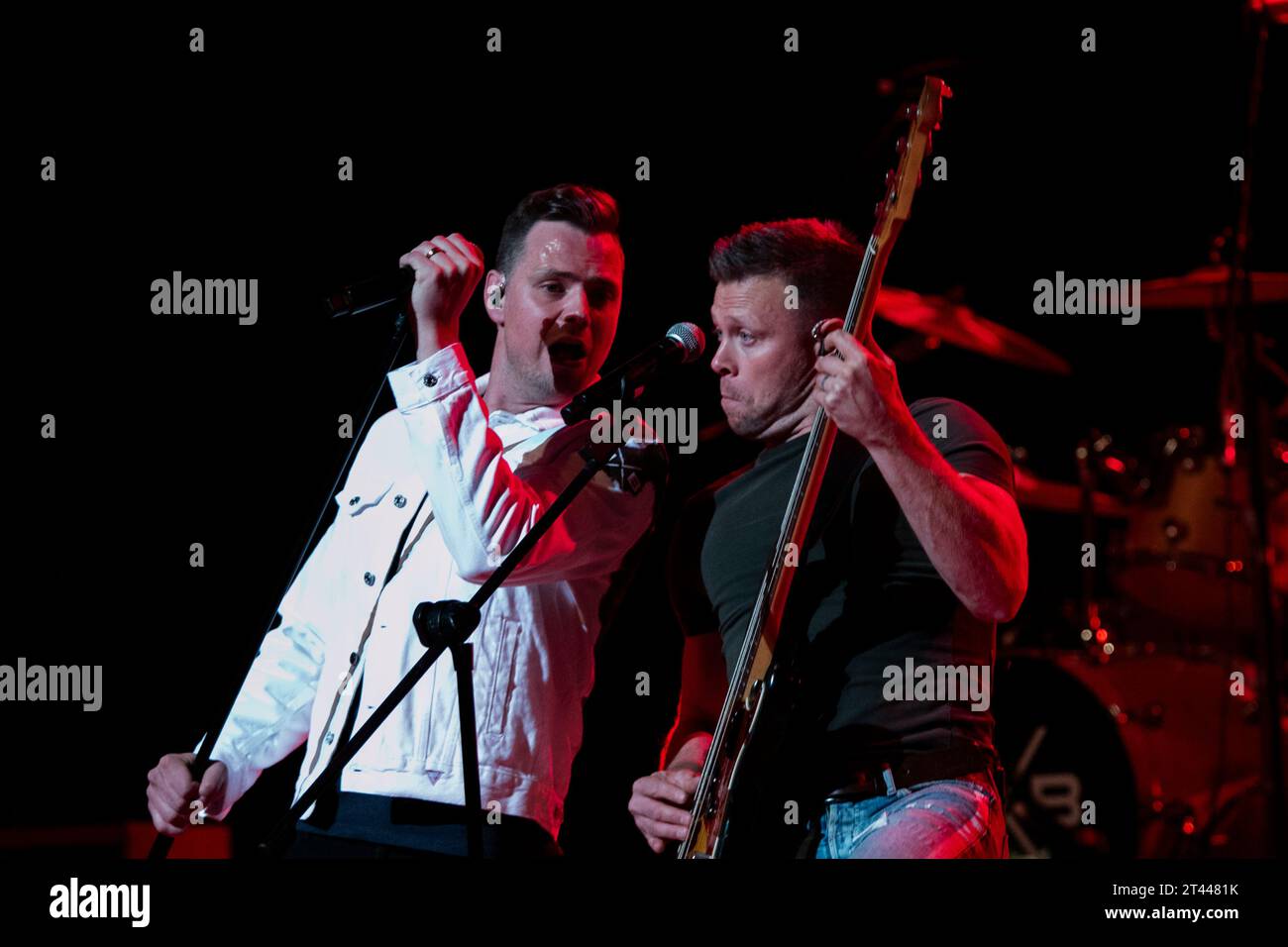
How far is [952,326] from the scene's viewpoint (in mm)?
4598

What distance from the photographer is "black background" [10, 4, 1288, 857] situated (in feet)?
12.6

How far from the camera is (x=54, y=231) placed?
3.84 m

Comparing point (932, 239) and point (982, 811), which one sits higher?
point (932, 239)

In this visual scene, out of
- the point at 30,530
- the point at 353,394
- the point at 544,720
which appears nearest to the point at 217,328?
the point at 353,394

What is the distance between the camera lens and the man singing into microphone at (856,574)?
2012 mm

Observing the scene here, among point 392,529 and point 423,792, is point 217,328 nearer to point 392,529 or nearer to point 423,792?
point 392,529

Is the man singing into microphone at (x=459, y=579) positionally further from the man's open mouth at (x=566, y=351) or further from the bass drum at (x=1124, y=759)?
the bass drum at (x=1124, y=759)

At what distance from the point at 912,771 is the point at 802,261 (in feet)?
3.10

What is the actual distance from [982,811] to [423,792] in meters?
0.93

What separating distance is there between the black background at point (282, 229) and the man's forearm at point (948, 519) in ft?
6.00

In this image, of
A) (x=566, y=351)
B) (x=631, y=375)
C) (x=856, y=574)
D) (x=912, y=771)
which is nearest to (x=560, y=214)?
(x=566, y=351)

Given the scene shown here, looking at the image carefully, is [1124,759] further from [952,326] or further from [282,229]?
[282,229]

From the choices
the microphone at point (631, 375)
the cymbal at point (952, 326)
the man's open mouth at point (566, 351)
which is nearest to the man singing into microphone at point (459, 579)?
the man's open mouth at point (566, 351)

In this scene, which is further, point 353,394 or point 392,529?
point 353,394
